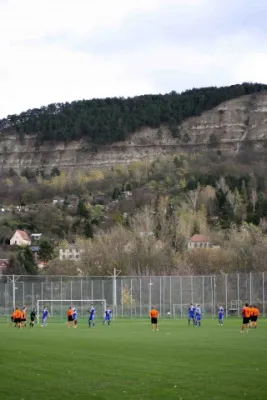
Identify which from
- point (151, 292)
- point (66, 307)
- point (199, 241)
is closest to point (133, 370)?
point (66, 307)

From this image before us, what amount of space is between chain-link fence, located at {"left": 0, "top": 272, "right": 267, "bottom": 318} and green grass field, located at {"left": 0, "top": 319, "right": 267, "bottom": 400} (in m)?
39.2

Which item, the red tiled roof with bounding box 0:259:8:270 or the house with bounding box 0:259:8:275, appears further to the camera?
the red tiled roof with bounding box 0:259:8:270

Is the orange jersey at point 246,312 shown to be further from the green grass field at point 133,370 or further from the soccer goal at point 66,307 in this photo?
the soccer goal at point 66,307

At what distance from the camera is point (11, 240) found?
642ft

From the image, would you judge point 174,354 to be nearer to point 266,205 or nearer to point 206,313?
point 206,313

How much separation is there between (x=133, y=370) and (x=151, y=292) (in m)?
53.8

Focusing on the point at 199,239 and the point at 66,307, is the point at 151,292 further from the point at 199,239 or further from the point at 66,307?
the point at 199,239

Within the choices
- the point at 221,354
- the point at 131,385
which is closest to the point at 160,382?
the point at 131,385

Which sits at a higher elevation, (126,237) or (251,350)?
(126,237)

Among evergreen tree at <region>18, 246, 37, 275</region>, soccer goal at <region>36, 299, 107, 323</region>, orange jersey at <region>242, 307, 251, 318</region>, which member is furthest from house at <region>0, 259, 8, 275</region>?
orange jersey at <region>242, 307, 251, 318</region>

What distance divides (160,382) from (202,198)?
170667 mm

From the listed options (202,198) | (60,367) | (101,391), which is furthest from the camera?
(202,198)

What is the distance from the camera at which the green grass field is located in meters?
21.3

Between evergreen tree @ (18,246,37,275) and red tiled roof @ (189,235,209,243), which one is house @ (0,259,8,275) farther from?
red tiled roof @ (189,235,209,243)
